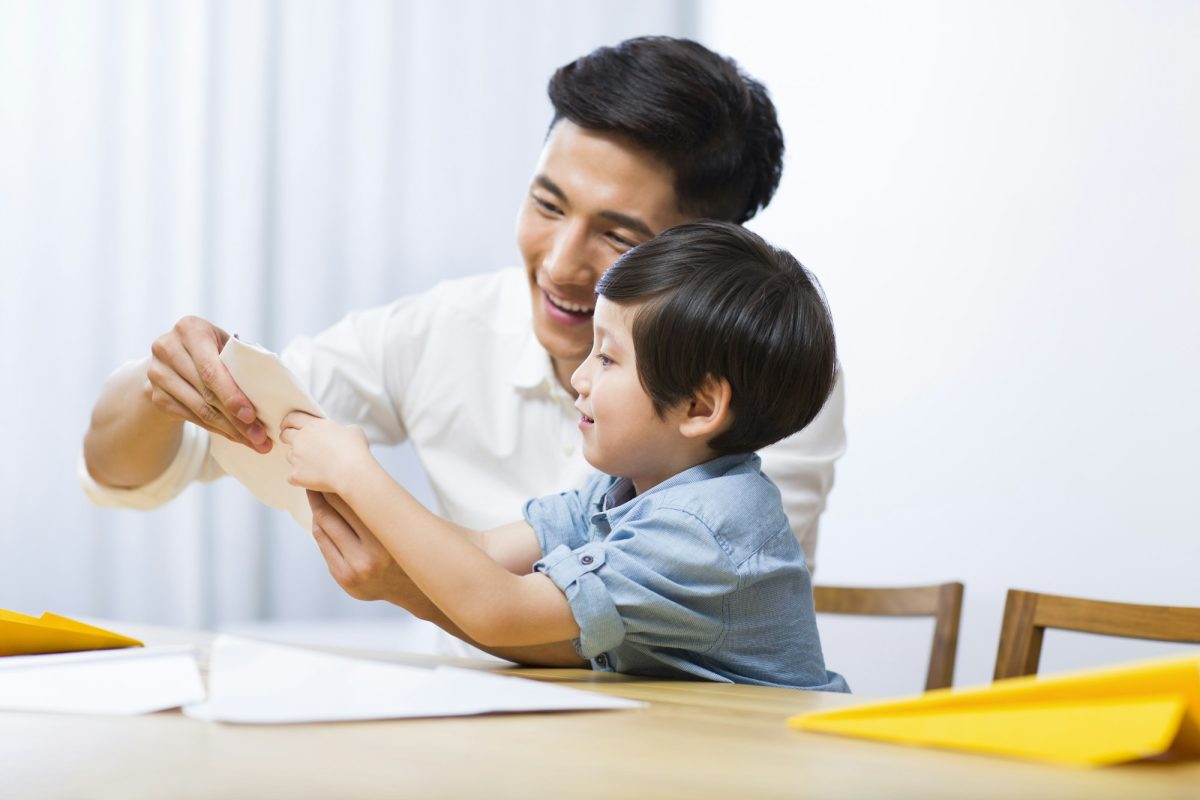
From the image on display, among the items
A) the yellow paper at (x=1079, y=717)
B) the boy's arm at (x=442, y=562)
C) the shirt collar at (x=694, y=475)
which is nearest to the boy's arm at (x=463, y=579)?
the boy's arm at (x=442, y=562)

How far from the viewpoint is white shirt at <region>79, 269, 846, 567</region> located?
5.31ft

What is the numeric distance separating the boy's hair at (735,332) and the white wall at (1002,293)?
3.82ft

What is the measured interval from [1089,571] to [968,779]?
1750 mm

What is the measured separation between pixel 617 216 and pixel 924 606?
2.33ft

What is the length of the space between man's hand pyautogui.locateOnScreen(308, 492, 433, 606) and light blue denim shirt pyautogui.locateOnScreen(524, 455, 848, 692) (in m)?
0.13

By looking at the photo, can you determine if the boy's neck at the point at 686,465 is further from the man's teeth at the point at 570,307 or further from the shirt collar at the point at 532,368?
the shirt collar at the point at 532,368

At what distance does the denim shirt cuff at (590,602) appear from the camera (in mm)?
902

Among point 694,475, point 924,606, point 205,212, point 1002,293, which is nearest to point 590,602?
point 694,475

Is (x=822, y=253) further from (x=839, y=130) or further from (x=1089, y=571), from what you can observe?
(x=1089, y=571)

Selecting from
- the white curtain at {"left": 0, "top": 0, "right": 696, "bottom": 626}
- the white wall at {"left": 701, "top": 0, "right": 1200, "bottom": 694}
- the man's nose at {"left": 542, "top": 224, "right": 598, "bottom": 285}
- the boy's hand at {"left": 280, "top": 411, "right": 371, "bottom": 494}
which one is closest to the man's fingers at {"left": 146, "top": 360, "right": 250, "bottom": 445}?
the boy's hand at {"left": 280, "top": 411, "right": 371, "bottom": 494}

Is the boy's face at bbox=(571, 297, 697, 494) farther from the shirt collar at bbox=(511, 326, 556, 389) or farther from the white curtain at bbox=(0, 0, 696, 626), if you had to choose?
the white curtain at bbox=(0, 0, 696, 626)

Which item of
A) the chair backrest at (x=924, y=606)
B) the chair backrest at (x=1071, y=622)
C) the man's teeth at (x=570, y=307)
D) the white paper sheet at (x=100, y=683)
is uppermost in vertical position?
the man's teeth at (x=570, y=307)

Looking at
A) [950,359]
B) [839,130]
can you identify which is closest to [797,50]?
[839,130]

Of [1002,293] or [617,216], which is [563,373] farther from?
[1002,293]
